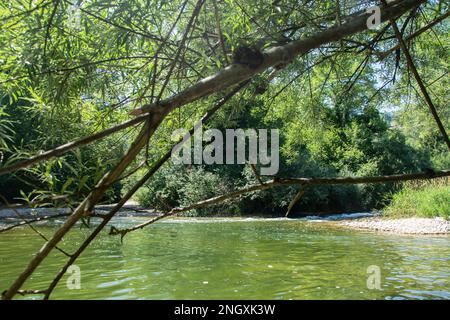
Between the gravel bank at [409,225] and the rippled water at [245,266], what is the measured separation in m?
1.27

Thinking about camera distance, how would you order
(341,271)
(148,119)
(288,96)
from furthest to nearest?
(341,271), (288,96), (148,119)

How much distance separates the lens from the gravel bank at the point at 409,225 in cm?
1193

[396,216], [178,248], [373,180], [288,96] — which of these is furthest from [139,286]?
[396,216]

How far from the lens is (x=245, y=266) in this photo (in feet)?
22.6

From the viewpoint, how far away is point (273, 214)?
2075cm

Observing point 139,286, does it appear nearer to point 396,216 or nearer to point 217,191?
point 396,216

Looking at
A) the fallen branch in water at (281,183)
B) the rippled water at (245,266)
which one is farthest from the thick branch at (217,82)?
the rippled water at (245,266)

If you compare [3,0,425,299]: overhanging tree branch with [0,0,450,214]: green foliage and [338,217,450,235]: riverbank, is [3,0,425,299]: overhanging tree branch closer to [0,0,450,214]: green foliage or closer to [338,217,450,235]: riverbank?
[0,0,450,214]: green foliage

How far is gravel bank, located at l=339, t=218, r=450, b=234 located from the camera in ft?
39.1

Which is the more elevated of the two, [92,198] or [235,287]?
[92,198]

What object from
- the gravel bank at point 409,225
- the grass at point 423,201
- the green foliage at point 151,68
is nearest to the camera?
the green foliage at point 151,68

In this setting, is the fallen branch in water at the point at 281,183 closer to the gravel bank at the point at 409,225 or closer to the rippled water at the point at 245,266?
the rippled water at the point at 245,266
